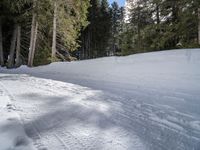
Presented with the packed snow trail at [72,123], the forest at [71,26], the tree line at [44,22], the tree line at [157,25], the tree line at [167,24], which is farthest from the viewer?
the tree line at [44,22]

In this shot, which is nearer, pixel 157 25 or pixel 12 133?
pixel 12 133

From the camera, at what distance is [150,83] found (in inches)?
328

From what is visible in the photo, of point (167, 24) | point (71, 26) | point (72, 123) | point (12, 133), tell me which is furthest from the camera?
point (71, 26)

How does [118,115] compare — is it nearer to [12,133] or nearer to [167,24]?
[12,133]

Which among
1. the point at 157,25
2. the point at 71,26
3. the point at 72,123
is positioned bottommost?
the point at 72,123

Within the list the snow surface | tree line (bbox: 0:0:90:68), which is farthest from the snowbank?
tree line (bbox: 0:0:90:68)

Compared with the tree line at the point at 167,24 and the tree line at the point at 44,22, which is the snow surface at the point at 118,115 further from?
the tree line at the point at 44,22

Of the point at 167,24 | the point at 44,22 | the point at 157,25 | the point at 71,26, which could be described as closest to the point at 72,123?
the point at 157,25

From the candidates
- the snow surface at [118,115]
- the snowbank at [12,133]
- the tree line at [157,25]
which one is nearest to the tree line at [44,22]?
the tree line at [157,25]

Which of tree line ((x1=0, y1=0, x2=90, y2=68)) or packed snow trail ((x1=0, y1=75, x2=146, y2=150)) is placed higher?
tree line ((x1=0, y1=0, x2=90, y2=68))

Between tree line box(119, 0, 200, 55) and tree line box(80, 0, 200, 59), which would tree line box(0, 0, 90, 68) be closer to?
tree line box(80, 0, 200, 59)

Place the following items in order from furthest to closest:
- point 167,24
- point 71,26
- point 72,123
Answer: point 71,26
point 167,24
point 72,123

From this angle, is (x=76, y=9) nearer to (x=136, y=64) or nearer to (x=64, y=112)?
(x=136, y=64)

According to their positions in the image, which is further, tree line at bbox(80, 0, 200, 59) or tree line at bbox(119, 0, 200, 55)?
tree line at bbox(80, 0, 200, 59)
